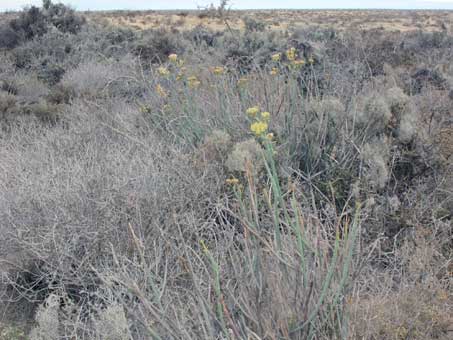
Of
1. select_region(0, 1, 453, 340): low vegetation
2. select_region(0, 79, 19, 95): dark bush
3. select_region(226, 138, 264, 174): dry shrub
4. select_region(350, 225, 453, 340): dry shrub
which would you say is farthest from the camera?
select_region(0, 79, 19, 95): dark bush

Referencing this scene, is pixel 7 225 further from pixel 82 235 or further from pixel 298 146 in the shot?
pixel 298 146

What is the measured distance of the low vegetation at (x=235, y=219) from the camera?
2367mm

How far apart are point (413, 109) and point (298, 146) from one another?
1.45 meters

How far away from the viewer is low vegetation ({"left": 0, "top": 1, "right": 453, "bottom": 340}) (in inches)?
93.2

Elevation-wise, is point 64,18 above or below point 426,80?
above

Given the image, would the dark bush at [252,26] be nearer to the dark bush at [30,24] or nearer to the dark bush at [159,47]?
the dark bush at [159,47]

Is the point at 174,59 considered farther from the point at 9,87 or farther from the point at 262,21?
the point at 262,21

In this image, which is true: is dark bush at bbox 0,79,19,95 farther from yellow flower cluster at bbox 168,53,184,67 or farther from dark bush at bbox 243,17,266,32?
dark bush at bbox 243,17,266,32

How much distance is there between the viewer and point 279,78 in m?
5.42

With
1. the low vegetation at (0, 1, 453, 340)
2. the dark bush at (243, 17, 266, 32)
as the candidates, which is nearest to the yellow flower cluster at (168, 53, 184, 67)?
the low vegetation at (0, 1, 453, 340)

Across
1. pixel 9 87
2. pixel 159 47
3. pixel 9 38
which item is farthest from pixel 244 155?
pixel 9 38

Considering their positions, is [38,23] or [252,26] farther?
[38,23]

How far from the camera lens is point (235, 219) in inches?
142

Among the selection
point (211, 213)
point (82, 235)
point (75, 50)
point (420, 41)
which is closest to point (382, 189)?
point (211, 213)
